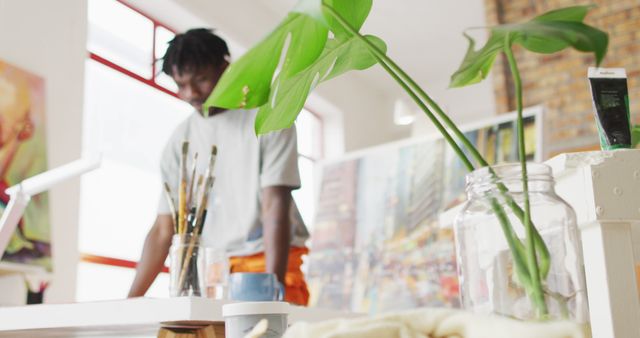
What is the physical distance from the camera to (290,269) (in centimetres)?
205

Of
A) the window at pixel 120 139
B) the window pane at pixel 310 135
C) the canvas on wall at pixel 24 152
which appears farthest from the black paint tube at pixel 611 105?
the window pane at pixel 310 135

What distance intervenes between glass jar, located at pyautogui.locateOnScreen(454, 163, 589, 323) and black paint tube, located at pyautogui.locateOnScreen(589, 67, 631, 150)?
12.3 inches

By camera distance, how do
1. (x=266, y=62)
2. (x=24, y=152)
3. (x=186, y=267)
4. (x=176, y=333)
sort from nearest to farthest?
(x=266, y=62) → (x=176, y=333) → (x=186, y=267) → (x=24, y=152)

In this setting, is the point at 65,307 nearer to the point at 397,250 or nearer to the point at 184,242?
the point at 184,242

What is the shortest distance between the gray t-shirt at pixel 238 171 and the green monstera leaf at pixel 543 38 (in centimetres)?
133

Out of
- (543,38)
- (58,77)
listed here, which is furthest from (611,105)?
(58,77)

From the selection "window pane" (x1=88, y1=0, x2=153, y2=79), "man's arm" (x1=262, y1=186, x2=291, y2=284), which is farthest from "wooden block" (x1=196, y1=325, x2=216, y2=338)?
"window pane" (x1=88, y1=0, x2=153, y2=79)

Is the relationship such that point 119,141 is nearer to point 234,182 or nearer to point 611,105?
point 234,182

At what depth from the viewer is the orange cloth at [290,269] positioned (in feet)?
6.57

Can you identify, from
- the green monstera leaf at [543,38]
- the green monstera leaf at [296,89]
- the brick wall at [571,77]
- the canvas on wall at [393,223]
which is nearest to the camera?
the green monstera leaf at [543,38]

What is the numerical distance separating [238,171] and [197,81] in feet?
0.97

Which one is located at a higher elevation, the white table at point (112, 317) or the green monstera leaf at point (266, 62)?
the green monstera leaf at point (266, 62)

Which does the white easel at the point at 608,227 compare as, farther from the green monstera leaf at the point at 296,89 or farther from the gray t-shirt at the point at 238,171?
the gray t-shirt at the point at 238,171

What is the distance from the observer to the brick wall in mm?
4466
